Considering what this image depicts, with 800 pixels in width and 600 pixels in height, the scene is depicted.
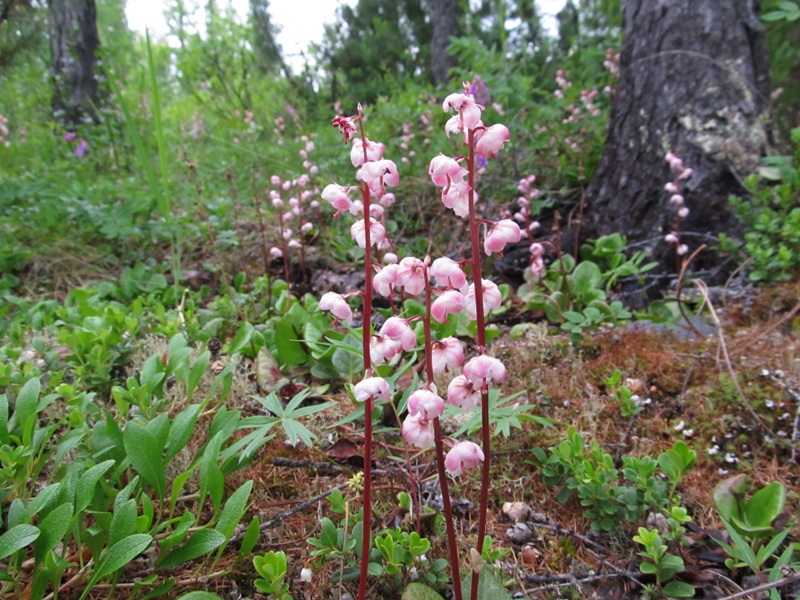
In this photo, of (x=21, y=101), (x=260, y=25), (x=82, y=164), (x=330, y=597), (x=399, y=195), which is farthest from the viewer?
(x=260, y=25)

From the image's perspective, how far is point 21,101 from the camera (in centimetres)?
652

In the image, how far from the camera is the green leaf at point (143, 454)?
3.56 feet

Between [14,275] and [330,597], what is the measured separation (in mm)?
2926

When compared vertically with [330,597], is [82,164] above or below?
above

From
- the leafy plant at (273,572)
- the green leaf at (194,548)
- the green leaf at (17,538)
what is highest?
the green leaf at (17,538)

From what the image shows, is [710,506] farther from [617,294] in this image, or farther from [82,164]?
[82,164]

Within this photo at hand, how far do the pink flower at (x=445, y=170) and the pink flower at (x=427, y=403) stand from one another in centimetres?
35

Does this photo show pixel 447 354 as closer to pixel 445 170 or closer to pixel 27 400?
pixel 445 170

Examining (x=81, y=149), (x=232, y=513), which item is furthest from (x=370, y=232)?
(x=81, y=149)

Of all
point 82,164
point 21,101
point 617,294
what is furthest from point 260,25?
point 617,294

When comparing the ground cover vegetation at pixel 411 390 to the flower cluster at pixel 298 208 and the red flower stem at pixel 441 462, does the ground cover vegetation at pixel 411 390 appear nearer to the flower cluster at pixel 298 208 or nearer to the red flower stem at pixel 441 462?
the red flower stem at pixel 441 462

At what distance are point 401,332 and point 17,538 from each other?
755 mm

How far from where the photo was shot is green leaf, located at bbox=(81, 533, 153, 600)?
2.92 ft

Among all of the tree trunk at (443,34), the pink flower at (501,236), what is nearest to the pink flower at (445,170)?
the pink flower at (501,236)
